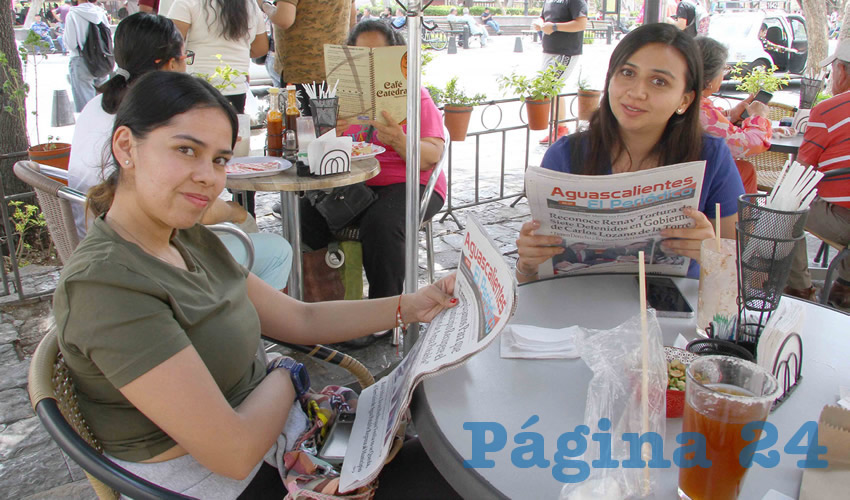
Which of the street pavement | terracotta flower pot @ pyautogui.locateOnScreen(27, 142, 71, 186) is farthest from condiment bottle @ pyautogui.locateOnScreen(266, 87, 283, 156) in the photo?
terracotta flower pot @ pyautogui.locateOnScreen(27, 142, 71, 186)

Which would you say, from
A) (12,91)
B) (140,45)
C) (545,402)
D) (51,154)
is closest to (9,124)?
(12,91)

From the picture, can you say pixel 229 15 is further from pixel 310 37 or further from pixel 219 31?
pixel 310 37

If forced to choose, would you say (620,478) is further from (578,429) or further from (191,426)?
(191,426)

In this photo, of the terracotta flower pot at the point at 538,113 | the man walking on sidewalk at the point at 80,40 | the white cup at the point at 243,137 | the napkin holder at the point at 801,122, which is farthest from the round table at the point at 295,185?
the man walking on sidewalk at the point at 80,40

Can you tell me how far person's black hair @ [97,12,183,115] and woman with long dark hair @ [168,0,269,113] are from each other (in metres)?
1.02

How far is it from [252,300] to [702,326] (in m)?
0.99

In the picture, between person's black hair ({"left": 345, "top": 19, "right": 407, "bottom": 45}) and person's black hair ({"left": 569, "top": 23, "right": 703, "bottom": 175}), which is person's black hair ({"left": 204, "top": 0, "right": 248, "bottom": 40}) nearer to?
person's black hair ({"left": 345, "top": 19, "right": 407, "bottom": 45})

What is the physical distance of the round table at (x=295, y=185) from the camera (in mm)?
2348

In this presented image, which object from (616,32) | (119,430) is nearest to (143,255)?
(119,430)

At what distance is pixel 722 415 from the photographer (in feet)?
2.55

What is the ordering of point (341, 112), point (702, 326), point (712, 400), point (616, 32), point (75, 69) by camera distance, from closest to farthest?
point (712, 400) → point (702, 326) → point (341, 112) → point (75, 69) → point (616, 32)

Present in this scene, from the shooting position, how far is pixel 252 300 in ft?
4.80

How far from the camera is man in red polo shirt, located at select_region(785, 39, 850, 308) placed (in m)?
2.85

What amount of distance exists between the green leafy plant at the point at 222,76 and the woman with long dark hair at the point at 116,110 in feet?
0.61
